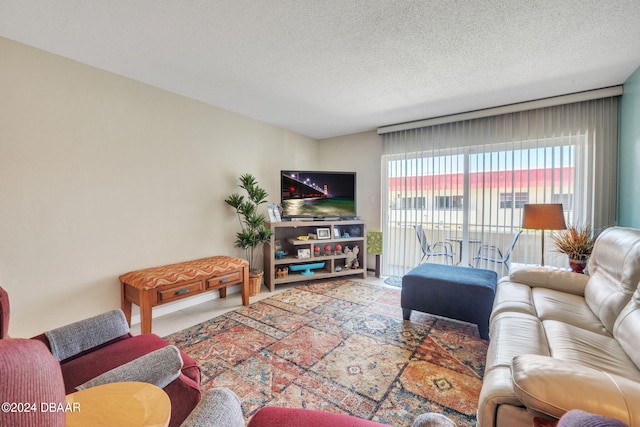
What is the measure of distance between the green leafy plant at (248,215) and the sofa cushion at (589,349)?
287 cm

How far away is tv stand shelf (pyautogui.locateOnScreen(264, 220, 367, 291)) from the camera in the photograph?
12.1 feet

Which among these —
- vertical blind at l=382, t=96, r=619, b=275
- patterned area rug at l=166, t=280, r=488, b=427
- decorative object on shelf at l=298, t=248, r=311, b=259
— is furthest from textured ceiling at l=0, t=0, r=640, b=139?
patterned area rug at l=166, t=280, r=488, b=427

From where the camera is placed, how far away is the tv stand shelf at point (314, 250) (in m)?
3.68

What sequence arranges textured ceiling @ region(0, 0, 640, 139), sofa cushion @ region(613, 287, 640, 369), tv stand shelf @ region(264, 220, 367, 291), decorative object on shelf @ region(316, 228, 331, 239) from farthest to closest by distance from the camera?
decorative object on shelf @ region(316, 228, 331, 239) → tv stand shelf @ region(264, 220, 367, 291) → textured ceiling @ region(0, 0, 640, 139) → sofa cushion @ region(613, 287, 640, 369)

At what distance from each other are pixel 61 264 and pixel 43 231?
0.97 ft

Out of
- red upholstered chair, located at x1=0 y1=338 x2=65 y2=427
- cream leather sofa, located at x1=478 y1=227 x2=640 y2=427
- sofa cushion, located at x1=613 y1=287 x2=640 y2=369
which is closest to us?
red upholstered chair, located at x1=0 y1=338 x2=65 y2=427

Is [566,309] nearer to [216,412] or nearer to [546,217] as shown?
[546,217]

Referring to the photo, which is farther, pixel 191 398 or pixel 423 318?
pixel 423 318

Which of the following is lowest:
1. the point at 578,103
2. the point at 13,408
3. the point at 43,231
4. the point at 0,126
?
the point at 13,408

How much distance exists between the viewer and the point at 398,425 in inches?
54.4

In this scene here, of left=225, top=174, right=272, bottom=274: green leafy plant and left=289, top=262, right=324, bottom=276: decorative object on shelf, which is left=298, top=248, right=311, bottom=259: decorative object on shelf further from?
left=225, top=174, right=272, bottom=274: green leafy plant

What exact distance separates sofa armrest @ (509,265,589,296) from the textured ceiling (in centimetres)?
180

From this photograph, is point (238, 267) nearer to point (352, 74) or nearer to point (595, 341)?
point (352, 74)

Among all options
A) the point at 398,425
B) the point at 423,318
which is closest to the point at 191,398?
the point at 398,425
